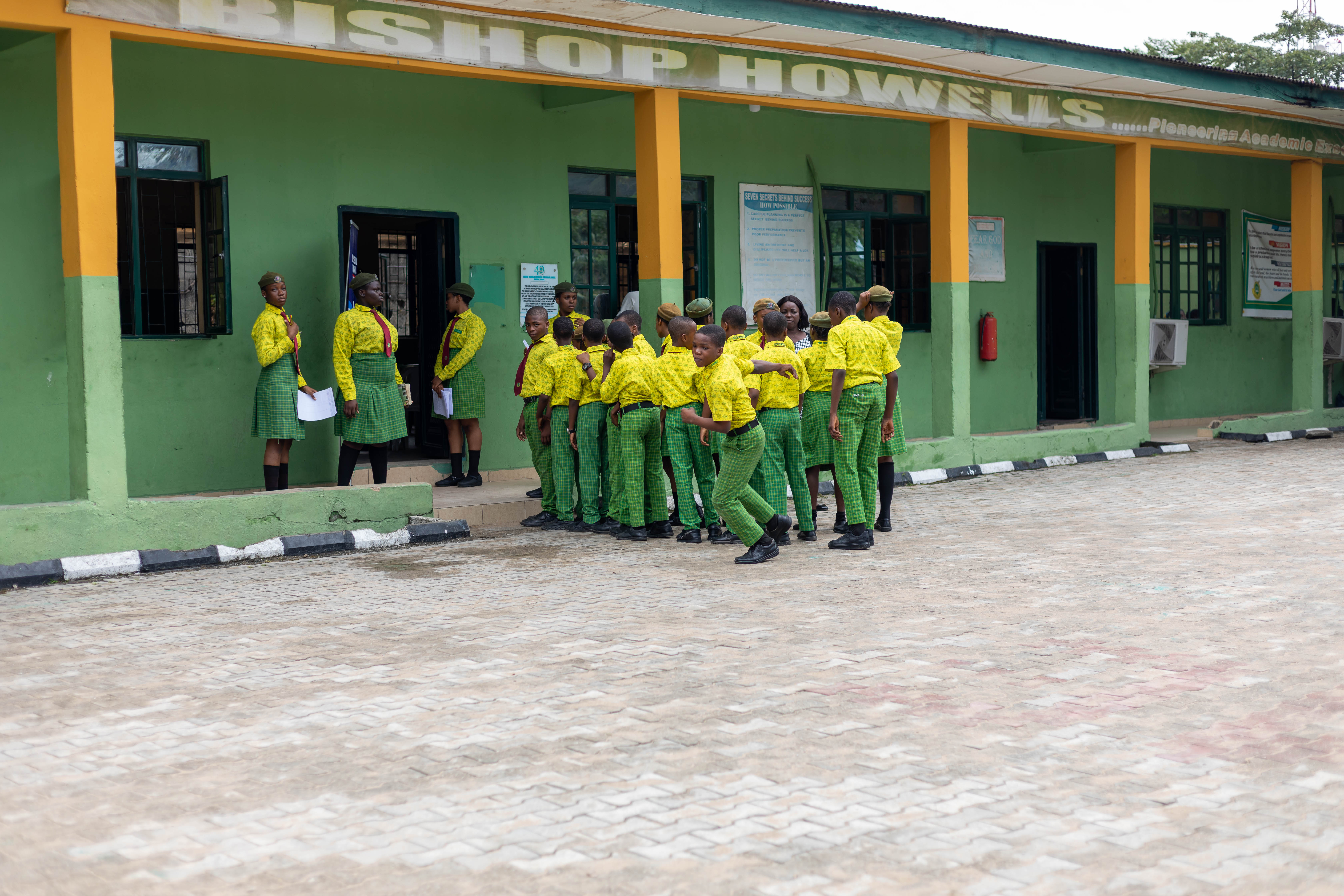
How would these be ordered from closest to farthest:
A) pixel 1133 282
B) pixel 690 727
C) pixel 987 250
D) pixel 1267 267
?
pixel 690 727, pixel 1133 282, pixel 987 250, pixel 1267 267

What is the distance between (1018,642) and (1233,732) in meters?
1.43

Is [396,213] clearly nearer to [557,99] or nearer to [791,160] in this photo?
[557,99]

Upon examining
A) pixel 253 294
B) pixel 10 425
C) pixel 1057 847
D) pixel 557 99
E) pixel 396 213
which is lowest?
pixel 1057 847

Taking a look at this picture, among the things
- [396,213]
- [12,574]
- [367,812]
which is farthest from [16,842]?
[396,213]

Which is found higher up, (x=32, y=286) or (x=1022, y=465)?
(x=32, y=286)

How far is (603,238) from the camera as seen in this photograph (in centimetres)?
1277

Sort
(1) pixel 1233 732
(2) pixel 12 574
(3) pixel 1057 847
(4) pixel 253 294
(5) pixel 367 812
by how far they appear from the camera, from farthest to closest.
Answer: (4) pixel 253 294 < (2) pixel 12 574 < (1) pixel 1233 732 < (5) pixel 367 812 < (3) pixel 1057 847

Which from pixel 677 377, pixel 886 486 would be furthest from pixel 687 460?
pixel 886 486

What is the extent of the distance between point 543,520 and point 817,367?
2531mm

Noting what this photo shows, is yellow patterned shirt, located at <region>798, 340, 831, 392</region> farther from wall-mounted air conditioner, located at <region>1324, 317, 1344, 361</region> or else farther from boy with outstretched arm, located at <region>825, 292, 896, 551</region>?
wall-mounted air conditioner, located at <region>1324, 317, 1344, 361</region>

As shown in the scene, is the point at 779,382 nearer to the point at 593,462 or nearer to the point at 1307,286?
the point at 593,462

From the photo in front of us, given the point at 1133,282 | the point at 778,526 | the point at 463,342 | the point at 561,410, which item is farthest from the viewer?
the point at 1133,282

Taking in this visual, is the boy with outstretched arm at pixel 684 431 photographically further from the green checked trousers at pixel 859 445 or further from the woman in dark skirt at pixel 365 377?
the woman in dark skirt at pixel 365 377

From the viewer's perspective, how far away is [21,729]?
4934 millimetres
